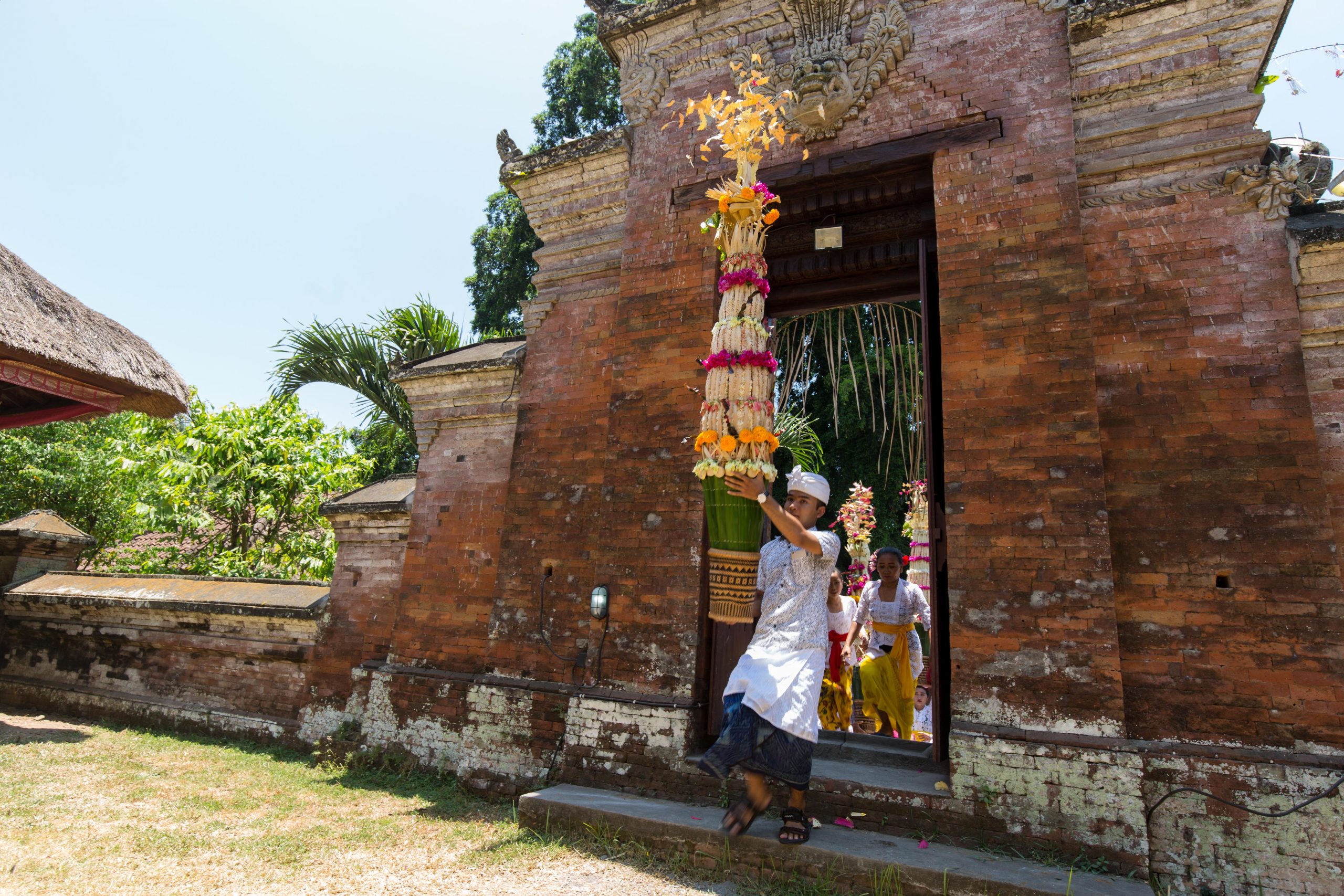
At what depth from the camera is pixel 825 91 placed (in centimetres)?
529

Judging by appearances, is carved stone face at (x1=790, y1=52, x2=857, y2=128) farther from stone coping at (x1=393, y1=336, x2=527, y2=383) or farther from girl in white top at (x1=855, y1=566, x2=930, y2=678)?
girl in white top at (x1=855, y1=566, x2=930, y2=678)

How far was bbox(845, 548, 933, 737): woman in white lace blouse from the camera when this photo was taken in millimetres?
6152

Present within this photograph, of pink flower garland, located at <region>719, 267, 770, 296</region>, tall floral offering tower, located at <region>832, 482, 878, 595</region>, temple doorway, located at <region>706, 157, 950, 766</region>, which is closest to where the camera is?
pink flower garland, located at <region>719, 267, 770, 296</region>

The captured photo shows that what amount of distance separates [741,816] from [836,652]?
3.11 metres

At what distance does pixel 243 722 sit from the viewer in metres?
6.97

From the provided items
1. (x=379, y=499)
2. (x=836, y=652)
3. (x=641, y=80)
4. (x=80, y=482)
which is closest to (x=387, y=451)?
(x=80, y=482)

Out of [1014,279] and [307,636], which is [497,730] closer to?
[307,636]

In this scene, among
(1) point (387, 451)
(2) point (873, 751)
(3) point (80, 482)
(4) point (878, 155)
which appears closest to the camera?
(2) point (873, 751)

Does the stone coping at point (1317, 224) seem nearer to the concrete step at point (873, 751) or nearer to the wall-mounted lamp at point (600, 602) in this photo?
the concrete step at point (873, 751)

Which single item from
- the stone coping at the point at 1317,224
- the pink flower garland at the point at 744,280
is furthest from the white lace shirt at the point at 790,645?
the stone coping at the point at 1317,224

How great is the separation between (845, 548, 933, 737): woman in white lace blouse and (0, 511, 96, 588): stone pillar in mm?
10108

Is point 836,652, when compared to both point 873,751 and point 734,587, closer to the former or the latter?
point 873,751

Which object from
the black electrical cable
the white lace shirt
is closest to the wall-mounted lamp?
the white lace shirt

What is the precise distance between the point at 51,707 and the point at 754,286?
9613mm
